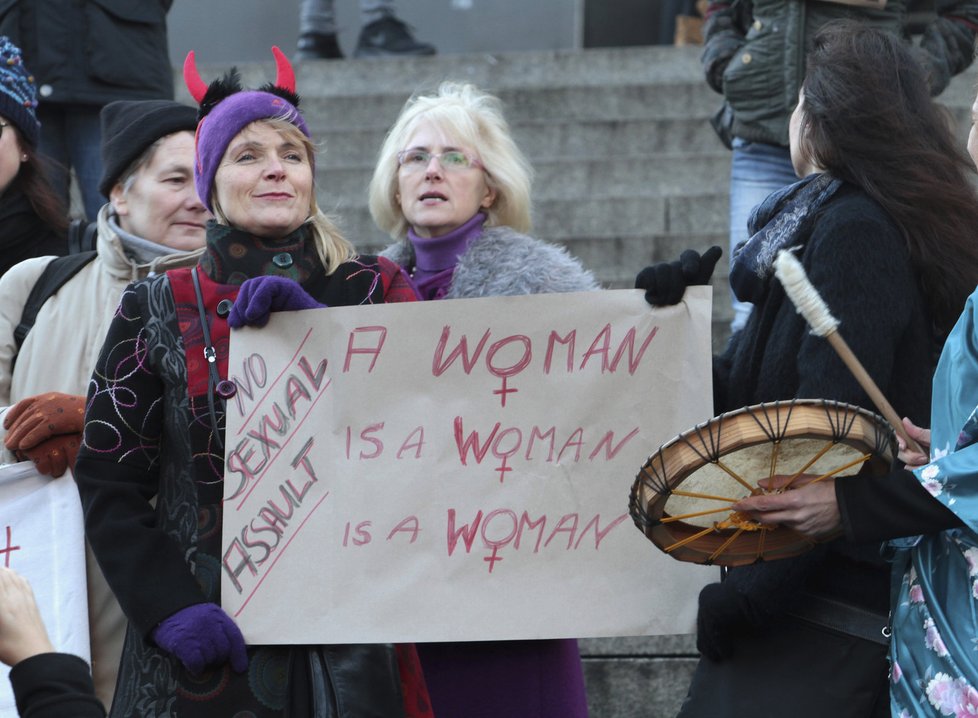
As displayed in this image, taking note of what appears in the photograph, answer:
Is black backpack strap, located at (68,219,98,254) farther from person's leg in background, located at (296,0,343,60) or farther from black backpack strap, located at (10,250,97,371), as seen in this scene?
person's leg in background, located at (296,0,343,60)

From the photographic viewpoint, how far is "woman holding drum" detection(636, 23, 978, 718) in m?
2.84

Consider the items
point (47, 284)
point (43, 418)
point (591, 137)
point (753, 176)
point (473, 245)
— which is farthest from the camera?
point (591, 137)

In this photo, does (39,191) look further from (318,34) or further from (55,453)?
(318,34)

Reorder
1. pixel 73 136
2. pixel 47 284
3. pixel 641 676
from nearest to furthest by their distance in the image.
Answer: pixel 47 284 → pixel 641 676 → pixel 73 136

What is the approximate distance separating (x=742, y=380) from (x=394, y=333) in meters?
0.68

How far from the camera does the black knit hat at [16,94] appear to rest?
164 inches

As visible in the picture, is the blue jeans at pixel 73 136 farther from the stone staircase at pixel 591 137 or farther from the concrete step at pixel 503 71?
the concrete step at pixel 503 71

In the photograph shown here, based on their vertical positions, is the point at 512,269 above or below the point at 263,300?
below

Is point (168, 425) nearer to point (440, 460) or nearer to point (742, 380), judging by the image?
point (440, 460)

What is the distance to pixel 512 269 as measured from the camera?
12.2 ft

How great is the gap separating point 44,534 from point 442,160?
4.32 feet

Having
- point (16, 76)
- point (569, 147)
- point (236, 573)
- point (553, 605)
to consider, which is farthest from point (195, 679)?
point (569, 147)

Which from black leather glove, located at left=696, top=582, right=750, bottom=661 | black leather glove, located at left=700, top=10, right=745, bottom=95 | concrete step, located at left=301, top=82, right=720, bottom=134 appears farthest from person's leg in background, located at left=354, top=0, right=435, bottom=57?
black leather glove, located at left=696, top=582, right=750, bottom=661

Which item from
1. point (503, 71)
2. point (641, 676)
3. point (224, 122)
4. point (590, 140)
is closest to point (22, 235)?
point (224, 122)
